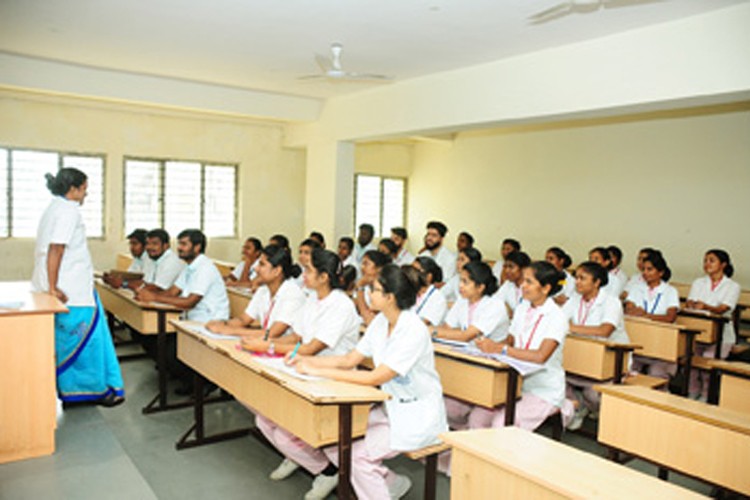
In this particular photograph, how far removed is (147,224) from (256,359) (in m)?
6.58

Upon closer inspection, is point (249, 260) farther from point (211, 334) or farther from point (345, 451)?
point (345, 451)

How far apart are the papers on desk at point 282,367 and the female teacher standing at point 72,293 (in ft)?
4.83

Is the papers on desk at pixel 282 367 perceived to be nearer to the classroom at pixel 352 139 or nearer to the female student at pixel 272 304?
the female student at pixel 272 304

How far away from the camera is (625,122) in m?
8.26

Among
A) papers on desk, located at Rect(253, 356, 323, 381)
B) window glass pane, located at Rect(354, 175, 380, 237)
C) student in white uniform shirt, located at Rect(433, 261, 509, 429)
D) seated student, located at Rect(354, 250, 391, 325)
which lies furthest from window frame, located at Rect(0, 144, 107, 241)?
papers on desk, located at Rect(253, 356, 323, 381)

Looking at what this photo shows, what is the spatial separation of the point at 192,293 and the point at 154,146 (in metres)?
5.12

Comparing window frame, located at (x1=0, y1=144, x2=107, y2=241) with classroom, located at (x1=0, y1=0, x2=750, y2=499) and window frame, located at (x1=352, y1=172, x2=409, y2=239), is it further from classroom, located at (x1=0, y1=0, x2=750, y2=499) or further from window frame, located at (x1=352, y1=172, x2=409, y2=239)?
window frame, located at (x1=352, y1=172, x2=409, y2=239)

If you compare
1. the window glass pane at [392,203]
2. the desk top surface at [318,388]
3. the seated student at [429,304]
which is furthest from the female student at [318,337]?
the window glass pane at [392,203]

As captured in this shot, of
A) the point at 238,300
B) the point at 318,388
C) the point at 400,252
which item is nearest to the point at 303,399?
the point at 318,388

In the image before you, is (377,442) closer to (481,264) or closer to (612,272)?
(481,264)

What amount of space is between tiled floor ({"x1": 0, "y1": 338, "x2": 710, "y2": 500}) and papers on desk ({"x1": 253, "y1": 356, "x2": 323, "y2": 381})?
722 mm

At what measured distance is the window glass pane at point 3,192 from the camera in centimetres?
780

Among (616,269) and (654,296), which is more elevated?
(616,269)

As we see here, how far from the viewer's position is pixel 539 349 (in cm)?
341
